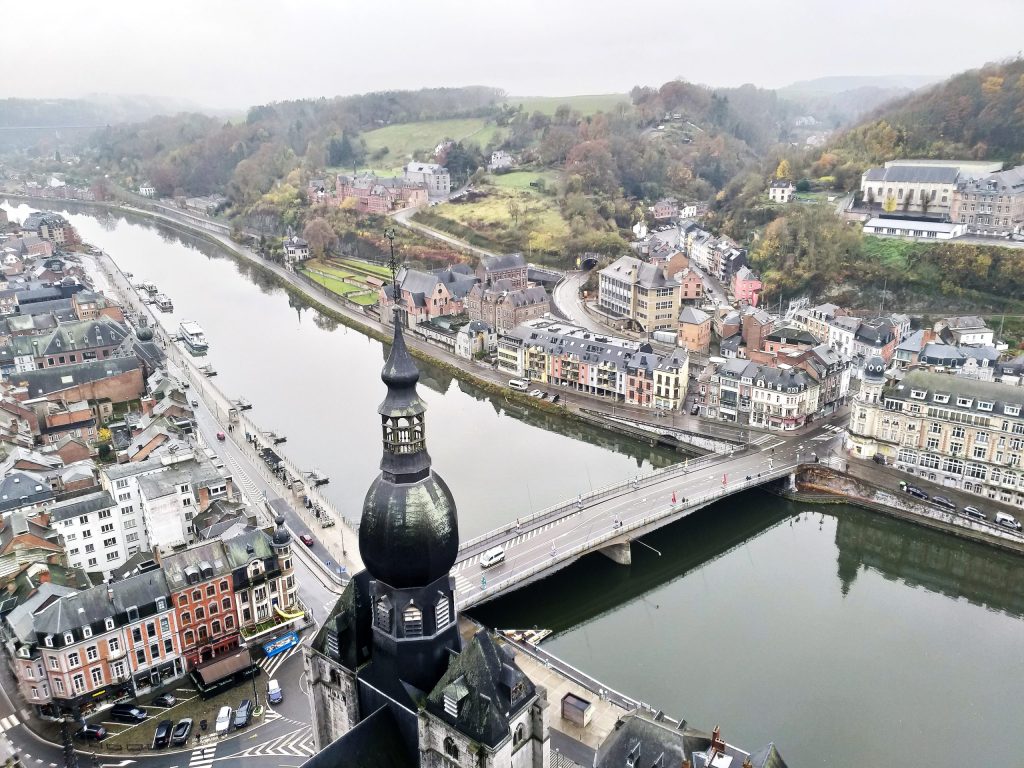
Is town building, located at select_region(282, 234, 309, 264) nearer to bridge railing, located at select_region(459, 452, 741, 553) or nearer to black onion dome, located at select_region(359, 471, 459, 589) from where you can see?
bridge railing, located at select_region(459, 452, 741, 553)

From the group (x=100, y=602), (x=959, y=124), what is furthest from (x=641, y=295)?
(x=100, y=602)

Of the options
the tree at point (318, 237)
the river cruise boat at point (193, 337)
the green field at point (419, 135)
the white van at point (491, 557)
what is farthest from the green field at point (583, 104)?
the white van at point (491, 557)

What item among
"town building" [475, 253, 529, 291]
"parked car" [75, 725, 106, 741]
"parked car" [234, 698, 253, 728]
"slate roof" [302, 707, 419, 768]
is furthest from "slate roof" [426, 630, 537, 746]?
"town building" [475, 253, 529, 291]

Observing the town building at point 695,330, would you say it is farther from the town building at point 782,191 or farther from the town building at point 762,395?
the town building at point 782,191

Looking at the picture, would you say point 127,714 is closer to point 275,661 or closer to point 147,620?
point 147,620

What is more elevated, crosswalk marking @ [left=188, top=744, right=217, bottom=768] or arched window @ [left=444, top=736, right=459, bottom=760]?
arched window @ [left=444, top=736, right=459, bottom=760]

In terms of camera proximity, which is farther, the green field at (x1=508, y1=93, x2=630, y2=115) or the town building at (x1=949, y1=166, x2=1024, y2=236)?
the green field at (x1=508, y1=93, x2=630, y2=115)
